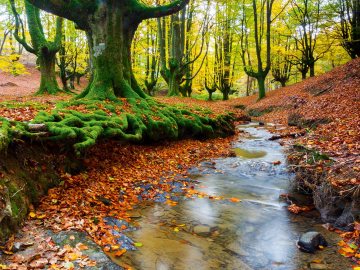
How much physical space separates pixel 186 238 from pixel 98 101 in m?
5.62

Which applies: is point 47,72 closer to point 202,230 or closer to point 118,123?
point 118,123

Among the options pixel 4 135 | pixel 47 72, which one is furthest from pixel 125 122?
pixel 47 72

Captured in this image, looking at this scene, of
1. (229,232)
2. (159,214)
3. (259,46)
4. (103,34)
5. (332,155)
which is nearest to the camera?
(229,232)

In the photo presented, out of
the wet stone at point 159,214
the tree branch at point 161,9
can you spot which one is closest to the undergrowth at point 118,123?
the wet stone at point 159,214

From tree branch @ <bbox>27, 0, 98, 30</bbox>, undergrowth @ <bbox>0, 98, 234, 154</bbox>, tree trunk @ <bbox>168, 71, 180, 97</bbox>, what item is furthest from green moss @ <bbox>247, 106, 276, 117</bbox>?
tree branch @ <bbox>27, 0, 98, 30</bbox>

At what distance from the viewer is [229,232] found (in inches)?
184

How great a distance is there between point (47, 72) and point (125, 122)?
1425 centimetres

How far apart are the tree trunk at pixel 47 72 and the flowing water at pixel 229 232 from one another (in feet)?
49.4

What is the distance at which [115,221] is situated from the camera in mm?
4684

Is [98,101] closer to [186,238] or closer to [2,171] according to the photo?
[2,171]

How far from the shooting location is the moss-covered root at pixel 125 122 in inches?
227

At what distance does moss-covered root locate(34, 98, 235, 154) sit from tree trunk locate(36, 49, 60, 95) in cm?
1097

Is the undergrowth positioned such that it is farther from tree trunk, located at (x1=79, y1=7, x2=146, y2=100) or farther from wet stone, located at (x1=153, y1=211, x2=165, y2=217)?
wet stone, located at (x1=153, y1=211, x2=165, y2=217)

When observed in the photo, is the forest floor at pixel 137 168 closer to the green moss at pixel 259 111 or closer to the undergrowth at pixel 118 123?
the undergrowth at pixel 118 123
